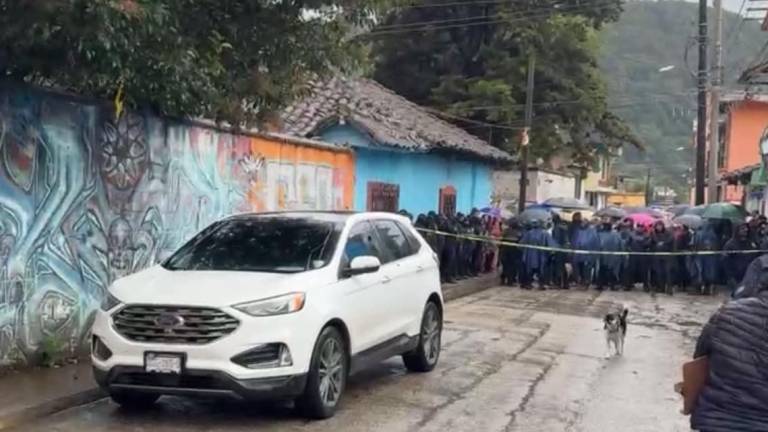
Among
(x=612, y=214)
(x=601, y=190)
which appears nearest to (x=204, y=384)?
(x=612, y=214)

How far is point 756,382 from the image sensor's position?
4277mm

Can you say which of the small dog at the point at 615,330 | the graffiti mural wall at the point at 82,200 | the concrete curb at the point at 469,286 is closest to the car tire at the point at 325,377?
the graffiti mural wall at the point at 82,200

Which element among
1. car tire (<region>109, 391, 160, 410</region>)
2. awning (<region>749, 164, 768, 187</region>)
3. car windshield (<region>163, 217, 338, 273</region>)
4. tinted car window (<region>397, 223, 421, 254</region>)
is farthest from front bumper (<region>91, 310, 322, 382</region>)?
awning (<region>749, 164, 768, 187</region>)

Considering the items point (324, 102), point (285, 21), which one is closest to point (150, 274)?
point (285, 21)

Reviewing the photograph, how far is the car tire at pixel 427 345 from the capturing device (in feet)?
35.5

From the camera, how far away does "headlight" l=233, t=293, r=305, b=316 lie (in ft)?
26.1

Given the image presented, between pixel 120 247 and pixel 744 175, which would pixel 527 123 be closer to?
pixel 744 175

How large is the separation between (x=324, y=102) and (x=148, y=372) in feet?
51.2

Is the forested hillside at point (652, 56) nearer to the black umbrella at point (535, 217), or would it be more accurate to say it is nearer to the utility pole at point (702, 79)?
the utility pole at point (702, 79)

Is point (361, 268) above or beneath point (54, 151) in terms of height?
beneath

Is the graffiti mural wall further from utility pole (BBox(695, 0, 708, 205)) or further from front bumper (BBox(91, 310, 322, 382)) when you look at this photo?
utility pole (BBox(695, 0, 708, 205))

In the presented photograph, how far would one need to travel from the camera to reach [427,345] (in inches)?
434

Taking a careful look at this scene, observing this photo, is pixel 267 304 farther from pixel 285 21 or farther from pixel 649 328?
pixel 649 328

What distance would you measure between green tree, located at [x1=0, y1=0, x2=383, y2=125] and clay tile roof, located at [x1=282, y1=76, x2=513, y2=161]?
578cm
